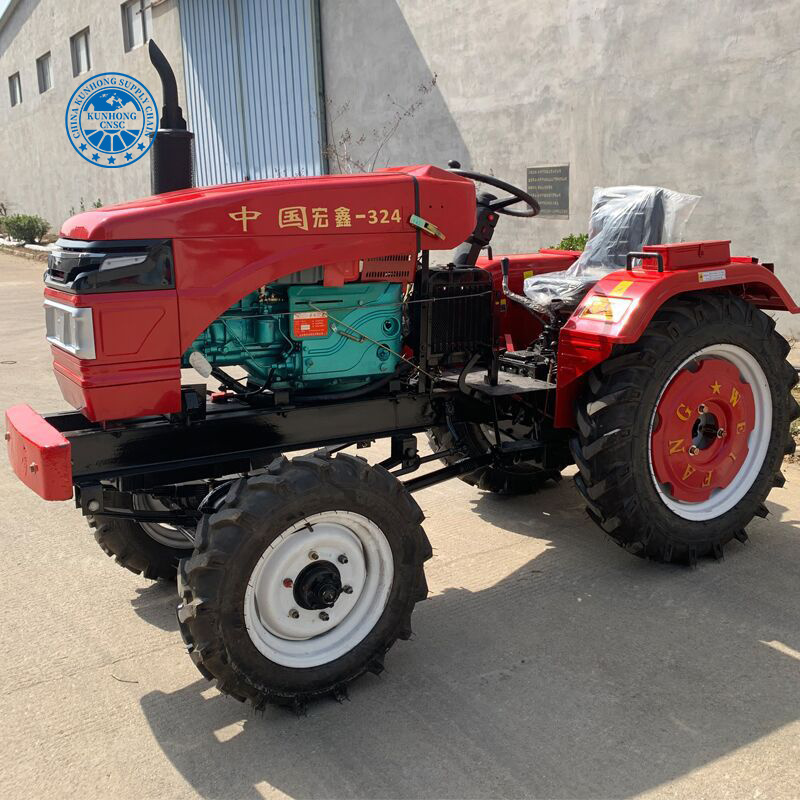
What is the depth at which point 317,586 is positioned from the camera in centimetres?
280

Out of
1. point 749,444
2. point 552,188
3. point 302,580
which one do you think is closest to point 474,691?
point 302,580

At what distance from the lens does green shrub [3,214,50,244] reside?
70.5ft

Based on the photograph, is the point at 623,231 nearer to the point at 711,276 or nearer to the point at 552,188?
the point at 711,276

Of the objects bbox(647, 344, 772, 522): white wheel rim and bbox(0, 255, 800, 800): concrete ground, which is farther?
bbox(647, 344, 772, 522): white wheel rim

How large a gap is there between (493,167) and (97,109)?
14.0 feet

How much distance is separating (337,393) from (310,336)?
28 centimetres

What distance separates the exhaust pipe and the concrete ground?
5.36 ft

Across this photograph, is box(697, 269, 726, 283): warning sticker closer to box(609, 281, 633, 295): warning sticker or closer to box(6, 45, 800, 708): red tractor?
box(6, 45, 800, 708): red tractor

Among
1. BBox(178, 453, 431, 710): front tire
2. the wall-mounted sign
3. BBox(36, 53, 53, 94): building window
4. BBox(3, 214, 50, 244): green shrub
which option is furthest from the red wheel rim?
BBox(36, 53, 53, 94): building window

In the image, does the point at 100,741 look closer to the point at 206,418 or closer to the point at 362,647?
the point at 362,647

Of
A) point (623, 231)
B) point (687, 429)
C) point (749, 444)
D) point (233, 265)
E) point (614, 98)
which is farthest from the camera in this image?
point (614, 98)

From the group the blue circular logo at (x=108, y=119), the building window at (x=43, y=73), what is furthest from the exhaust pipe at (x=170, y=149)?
the building window at (x=43, y=73)

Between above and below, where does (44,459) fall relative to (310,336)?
below

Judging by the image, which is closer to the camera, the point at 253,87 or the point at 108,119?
the point at 108,119
